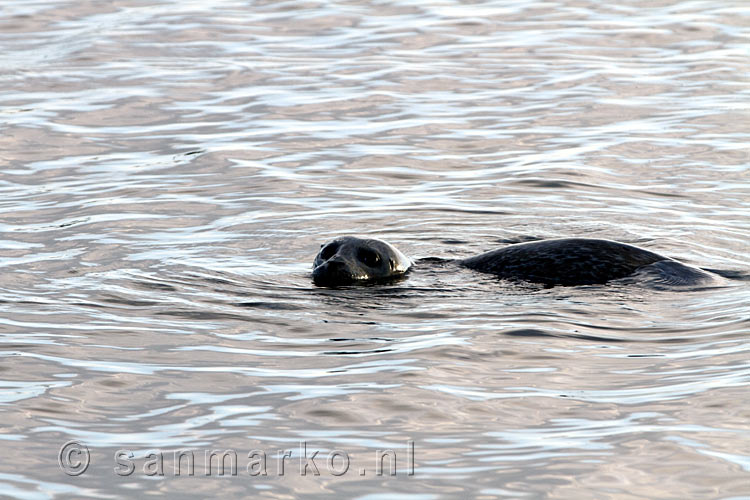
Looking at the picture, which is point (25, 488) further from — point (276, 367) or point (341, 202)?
point (341, 202)

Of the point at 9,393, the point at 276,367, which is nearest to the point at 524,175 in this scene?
the point at 276,367

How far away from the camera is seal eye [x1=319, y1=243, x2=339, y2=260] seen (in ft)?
31.9

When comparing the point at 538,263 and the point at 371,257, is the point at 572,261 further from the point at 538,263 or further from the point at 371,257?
the point at 371,257

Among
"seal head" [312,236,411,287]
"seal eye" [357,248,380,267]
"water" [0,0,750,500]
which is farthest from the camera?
"seal eye" [357,248,380,267]

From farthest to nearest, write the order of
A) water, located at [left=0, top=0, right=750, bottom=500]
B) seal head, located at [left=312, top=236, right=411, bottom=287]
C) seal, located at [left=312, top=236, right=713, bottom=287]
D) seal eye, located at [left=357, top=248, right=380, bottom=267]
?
seal eye, located at [left=357, top=248, right=380, bottom=267], seal head, located at [left=312, top=236, right=411, bottom=287], seal, located at [left=312, top=236, right=713, bottom=287], water, located at [left=0, top=0, right=750, bottom=500]

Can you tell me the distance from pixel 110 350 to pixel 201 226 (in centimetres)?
367

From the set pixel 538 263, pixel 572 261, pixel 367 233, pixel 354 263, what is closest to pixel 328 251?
pixel 354 263

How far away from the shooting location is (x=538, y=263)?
31.1 ft

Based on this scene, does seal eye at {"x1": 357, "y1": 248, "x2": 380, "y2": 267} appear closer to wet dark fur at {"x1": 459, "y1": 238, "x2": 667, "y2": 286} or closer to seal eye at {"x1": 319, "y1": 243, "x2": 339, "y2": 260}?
seal eye at {"x1": 319, "y1": 243, "x2": 339, "y2": 260}

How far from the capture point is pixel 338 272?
9.48 m

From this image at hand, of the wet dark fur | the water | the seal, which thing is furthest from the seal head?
the wet dark fur

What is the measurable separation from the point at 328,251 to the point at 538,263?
154 cm

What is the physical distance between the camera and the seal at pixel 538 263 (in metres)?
9.25

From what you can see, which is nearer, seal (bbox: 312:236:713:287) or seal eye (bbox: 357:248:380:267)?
seal (bbox: 312:236:713:287)
